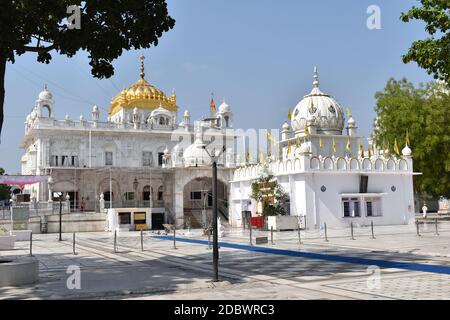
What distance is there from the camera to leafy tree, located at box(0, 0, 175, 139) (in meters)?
12.3

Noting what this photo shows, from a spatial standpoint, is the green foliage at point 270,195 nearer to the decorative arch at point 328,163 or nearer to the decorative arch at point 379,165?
the decorative arch at point 328,163

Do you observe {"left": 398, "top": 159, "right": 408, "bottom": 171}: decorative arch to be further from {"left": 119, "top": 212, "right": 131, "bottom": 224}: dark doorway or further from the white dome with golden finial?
{"left": 119, "top": 212, "right": 131, "bottom": 224}: dark doorway

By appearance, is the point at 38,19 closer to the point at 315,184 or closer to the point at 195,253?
the point at 195,253

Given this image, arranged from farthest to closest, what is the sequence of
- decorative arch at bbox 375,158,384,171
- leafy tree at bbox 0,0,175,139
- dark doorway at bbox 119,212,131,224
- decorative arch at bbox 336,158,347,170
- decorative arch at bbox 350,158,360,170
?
1. dark doorway at bbox 119,212,131,224
2. decorative arch at bbox 375,158,384,171
3. decorative arch at bbox 350,158,360,170
4. decorative arch at bbox 336,158,347,170
5. leafy tree at bbox 0,0,175,139

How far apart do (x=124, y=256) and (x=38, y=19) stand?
9.55m

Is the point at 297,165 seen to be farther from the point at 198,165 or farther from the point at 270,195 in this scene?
the point at 198,165

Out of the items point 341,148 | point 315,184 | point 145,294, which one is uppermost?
point 341,148

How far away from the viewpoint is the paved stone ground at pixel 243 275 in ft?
33.7

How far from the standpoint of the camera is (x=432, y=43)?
1619 centimetres

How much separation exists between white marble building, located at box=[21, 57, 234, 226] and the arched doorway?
90mm

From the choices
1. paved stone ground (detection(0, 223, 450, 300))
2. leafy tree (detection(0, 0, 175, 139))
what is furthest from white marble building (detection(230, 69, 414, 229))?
leafy tree (detection(0, 0, 175, 139))

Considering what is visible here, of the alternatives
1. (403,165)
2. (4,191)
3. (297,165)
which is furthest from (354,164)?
(4,191)

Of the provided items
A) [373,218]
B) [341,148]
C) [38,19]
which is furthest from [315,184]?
[38,19]

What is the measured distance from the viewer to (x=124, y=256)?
1892cm
